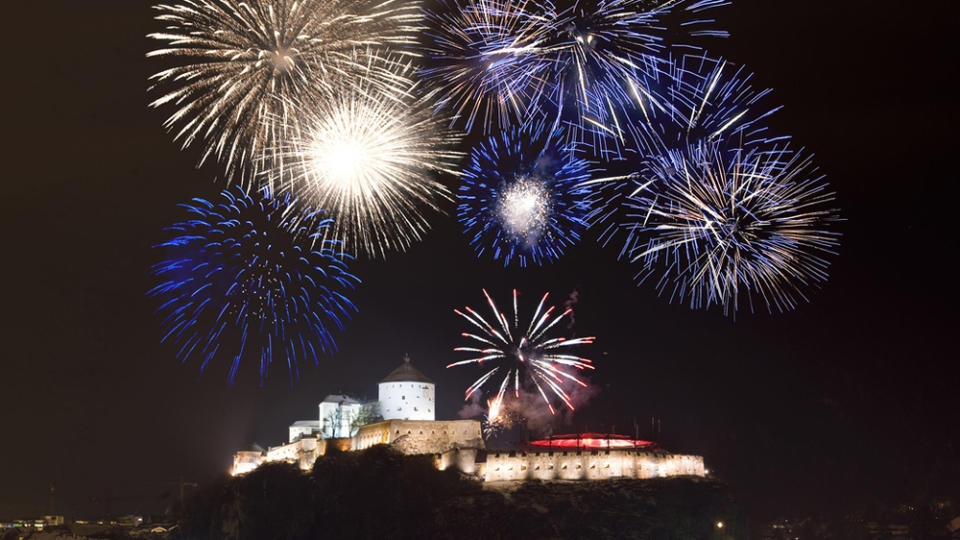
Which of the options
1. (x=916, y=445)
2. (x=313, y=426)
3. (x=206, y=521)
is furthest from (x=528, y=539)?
(x=916, y=445)

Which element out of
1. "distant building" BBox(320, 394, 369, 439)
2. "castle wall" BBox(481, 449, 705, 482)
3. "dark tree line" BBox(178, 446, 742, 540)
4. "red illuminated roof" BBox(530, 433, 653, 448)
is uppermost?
"distant building" BBox(320, 394, 369, 439)

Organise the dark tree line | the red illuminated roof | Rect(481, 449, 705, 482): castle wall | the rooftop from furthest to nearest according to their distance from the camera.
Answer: the rooftop
the red illuminated roof
Rect(481, 449, 705, 482): castle wall
the dark tree line

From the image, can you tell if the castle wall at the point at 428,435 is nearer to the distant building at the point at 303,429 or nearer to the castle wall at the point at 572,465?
the castle wall at the point at 572,465

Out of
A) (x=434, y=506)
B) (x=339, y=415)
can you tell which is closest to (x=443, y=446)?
(x=434, y=506)

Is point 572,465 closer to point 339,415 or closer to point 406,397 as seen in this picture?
point 406,397

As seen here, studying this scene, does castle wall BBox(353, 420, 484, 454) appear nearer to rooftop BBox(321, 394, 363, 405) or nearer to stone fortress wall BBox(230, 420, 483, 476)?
stone fortress wall BBox(230, 420, 483, 476)

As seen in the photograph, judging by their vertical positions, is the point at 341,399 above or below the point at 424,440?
above

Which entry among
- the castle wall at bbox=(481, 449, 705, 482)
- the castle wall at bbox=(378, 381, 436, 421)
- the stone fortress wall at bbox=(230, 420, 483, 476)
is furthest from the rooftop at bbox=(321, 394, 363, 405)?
the castle wall at bbox=(481, 449, 705, 482)
